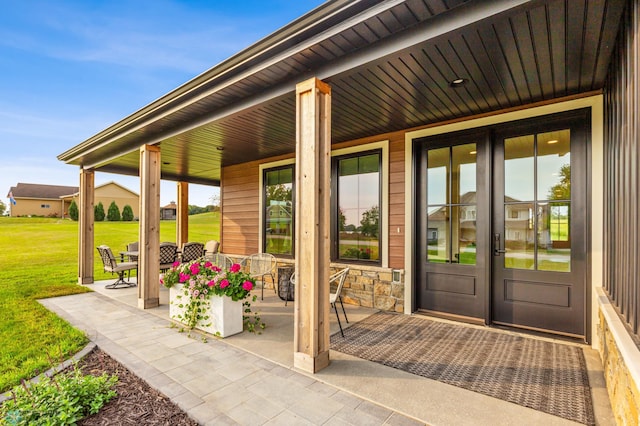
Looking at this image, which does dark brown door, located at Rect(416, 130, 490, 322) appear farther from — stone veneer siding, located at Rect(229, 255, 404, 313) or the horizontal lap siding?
the horizontal lap siding

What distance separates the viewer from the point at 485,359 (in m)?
2.74

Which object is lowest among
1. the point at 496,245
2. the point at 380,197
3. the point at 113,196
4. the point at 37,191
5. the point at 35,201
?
the point at 496,245

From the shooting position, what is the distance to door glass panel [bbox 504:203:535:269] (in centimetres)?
341

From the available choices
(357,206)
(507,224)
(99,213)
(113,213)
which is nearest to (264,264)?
(357,206)

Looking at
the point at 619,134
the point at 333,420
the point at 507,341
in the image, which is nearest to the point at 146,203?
the point at 333,420

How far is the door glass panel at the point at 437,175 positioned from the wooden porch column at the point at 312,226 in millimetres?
2121

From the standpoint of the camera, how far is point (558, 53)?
2295mm

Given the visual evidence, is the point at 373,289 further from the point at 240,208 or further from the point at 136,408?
the point at 240,208

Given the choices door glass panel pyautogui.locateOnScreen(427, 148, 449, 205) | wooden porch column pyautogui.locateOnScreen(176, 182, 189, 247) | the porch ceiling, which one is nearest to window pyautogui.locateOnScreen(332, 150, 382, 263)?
the porch ceiling

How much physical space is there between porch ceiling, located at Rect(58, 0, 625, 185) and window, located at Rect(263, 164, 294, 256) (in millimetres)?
1552

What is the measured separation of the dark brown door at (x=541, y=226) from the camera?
3.14 metres

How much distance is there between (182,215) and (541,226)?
353 inches

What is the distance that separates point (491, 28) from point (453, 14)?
0.31 metres

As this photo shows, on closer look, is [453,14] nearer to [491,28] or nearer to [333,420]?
[491,28]
